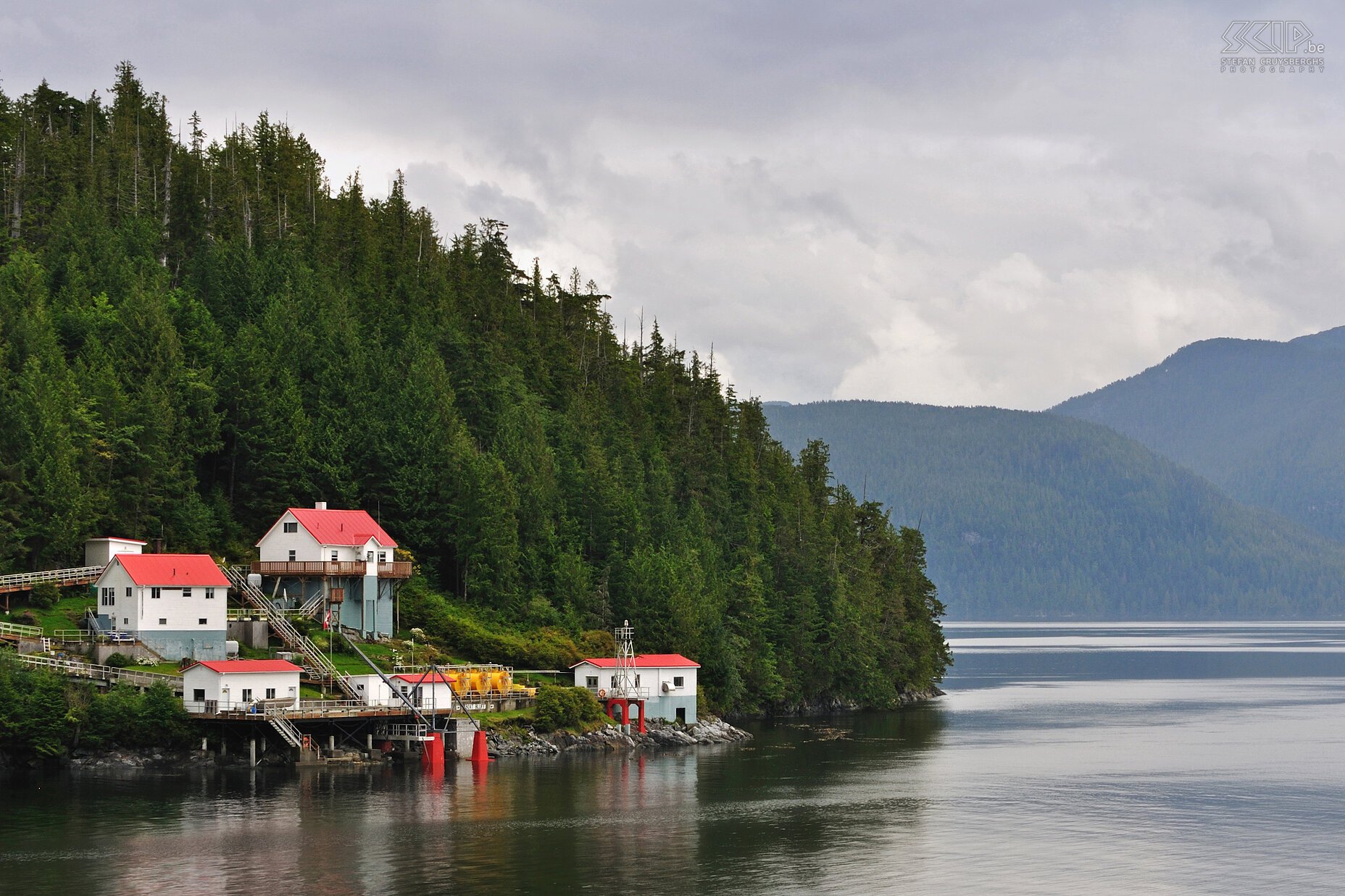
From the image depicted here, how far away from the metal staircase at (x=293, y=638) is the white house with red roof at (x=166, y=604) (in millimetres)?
4024

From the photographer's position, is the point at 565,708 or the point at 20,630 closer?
the point at 20,630

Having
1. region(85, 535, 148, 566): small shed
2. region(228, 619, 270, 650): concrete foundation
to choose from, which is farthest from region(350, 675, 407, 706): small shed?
region(85, 535, 148, 566): small shed

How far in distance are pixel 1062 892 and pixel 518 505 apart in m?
72.6

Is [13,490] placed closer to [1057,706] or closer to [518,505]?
[518,505]

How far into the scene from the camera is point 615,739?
349ft

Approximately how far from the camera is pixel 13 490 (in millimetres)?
102688

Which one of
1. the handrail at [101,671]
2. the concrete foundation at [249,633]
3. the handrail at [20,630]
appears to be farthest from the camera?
the concrete foundation at [249,633]

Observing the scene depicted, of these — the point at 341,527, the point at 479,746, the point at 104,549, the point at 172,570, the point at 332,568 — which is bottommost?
the point at 479,746

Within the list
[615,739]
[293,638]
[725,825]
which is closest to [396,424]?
[293,638]

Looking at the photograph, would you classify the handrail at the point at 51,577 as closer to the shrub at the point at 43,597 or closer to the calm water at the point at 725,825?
the shrub at the point at 43,597

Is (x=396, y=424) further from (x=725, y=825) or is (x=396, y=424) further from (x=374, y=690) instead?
(x=725, y=825)

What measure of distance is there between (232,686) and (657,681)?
3370 centimetres

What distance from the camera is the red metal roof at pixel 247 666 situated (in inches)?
3526

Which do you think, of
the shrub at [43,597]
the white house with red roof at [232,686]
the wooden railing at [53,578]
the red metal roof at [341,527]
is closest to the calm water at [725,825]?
the white house with red roof at [232,686]
